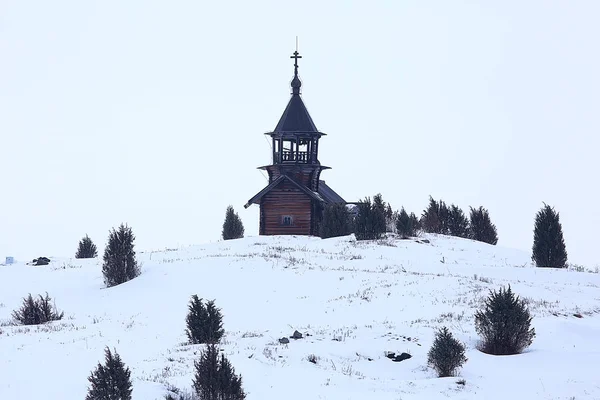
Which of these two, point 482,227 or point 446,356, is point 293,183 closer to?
point 482,227

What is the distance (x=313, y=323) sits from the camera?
64.5 feet

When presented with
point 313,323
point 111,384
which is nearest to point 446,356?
point 313,323

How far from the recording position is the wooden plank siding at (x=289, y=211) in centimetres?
4859

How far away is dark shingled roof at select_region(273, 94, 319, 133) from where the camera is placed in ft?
162

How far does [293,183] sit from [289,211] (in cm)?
206

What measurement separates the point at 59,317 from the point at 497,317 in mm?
12996

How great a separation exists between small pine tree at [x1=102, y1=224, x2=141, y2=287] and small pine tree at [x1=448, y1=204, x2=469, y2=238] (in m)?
25.2

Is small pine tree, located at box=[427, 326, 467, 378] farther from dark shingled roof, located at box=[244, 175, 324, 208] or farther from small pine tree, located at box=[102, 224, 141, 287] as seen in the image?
dark shingled roof, located at box=[244, 175, 324, 208]

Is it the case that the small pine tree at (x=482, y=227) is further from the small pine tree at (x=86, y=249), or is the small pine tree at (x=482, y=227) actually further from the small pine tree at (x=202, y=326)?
the small pine tree at (x=202, y=326)

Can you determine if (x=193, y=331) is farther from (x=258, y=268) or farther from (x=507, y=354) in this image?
(x=258, y=268)

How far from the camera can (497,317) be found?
53.3 ft

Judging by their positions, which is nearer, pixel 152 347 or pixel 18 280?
pixel 152 347

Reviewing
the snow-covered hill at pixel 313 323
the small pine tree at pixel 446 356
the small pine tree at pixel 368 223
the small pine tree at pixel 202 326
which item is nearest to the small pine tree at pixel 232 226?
the small pine tree at pixel 368 223

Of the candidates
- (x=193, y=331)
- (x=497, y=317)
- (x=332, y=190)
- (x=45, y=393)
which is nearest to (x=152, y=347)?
(x=193, y=331)
